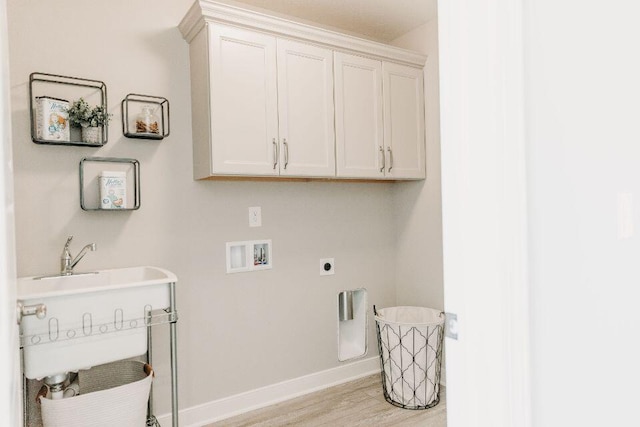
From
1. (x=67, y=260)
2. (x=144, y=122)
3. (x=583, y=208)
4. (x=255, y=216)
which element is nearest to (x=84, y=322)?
(x=67, y=260)

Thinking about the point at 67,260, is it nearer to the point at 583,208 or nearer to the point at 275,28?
the point at 275,28

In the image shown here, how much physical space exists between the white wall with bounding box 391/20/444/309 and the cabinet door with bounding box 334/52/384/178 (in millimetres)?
420

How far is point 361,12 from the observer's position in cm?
268

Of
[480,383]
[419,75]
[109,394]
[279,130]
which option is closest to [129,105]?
[279,130]

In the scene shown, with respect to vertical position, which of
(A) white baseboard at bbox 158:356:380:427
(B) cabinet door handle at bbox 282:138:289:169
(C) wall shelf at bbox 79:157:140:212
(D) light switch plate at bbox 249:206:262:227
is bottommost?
(A) white baseboard at bbox 158:356:380:427

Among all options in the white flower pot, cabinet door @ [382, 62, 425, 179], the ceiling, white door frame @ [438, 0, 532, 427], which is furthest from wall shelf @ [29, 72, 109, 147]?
white door frame @ [438, 0, 532, 427]

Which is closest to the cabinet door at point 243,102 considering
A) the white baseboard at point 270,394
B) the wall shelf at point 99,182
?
the wall shelf at point 99,182

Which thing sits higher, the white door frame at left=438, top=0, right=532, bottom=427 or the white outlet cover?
the white door frame at left=438, top=0, right=532, bottom=427

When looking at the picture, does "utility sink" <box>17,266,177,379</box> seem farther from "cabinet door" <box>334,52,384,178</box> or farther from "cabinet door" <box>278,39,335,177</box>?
"cabinet door" <box>334,52,384,178</box>

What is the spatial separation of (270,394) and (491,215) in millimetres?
2184

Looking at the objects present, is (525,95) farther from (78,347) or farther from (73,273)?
(73,273)

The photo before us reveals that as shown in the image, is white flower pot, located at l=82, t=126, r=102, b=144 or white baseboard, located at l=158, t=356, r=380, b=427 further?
white baseboard, located at l=158, t=356, r=380, b=427

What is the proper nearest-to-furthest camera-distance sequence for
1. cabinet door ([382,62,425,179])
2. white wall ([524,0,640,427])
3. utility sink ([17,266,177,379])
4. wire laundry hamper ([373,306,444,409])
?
1. white wall ([524,0,640,427])
2. utility sink ([17,266,177,379])
3. wire laundry hamper ([373,306,444,409])
4. cabinet door ([382,62,425,179])

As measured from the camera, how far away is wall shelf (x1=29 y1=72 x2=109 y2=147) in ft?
6.15
